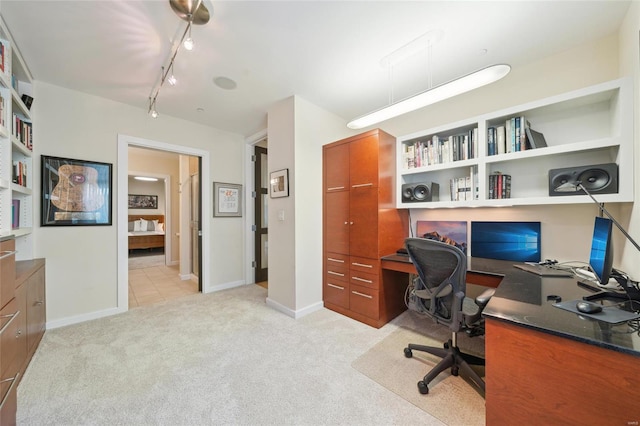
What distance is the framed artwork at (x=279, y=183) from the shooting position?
9.52 ft

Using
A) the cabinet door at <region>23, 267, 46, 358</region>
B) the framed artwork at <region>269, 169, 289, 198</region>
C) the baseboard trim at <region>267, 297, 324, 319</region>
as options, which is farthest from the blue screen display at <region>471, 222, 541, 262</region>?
the cabinet door at <region>23, 267, 46, 358</region>

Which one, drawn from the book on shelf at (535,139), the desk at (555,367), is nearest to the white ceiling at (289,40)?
the book on shelf at (535,139)

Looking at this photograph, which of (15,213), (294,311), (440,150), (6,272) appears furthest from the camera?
(294,311)

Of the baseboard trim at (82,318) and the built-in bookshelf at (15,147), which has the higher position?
the built-in bookshelf at (15,147)

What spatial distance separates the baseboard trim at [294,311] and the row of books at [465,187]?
6.85 ft

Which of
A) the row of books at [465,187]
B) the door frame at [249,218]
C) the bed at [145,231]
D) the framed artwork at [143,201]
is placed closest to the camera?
the row of books at [465,187]

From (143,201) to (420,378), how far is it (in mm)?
9502

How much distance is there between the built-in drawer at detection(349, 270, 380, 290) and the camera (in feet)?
8.34

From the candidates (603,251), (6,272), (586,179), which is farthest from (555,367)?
(6,272)

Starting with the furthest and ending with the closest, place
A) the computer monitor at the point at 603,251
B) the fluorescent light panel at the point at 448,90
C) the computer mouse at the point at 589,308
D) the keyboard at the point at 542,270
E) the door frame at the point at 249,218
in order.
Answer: the door frame at the point at 249,218 < the keyboard at the point at 542,270 < the fluorescent light panel at the point at 448,90 < the computer monitor at the point at 603,251 < the computer mouse at the point at 589,308

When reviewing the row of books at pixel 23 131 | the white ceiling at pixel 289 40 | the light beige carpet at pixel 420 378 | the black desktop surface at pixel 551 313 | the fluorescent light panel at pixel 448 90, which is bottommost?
the light beige carpet at pixel 420 378

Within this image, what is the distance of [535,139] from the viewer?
2016 millimetres

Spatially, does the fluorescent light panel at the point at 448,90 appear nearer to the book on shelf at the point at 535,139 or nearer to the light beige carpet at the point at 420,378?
the book on shelf at the point at 535,139

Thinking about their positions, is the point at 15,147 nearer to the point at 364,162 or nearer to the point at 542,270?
the point at 364,162
